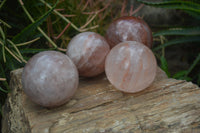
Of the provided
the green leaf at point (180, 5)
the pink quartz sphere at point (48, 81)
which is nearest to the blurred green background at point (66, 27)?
the green leaf at point (180, 5)

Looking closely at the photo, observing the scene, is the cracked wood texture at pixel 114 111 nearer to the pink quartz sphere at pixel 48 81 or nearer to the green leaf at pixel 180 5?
the pink quartz sphere at pixel 48 81

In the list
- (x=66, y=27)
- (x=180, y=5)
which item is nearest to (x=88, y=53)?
(x=66, y=27)

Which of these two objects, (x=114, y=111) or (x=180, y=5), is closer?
(x=114, y=111)

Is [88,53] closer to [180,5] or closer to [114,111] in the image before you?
[114,111]

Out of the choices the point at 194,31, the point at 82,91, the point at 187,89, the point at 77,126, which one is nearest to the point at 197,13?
the point at 194,31

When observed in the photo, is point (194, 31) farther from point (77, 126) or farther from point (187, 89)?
point (77, 126)

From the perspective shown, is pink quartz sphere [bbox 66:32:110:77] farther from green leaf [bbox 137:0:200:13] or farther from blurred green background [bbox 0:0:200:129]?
green leaf [bbox 137:0:200:13]
